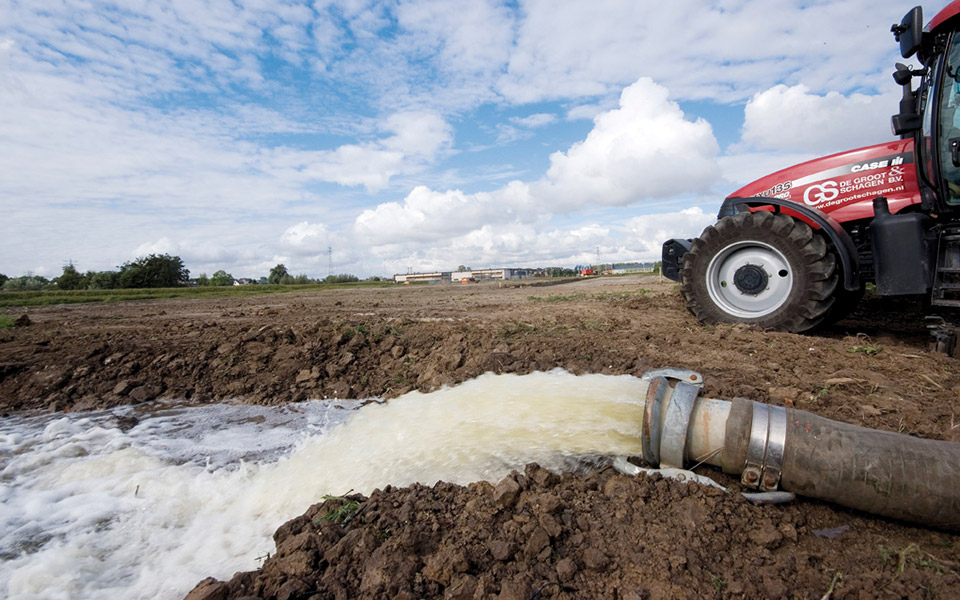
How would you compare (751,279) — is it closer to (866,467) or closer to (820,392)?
(820,392)

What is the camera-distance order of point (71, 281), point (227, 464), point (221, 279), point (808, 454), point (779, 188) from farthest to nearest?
point (221, 279), point (71, 281), point (779, 188), point (227, 464), point (808, 454)

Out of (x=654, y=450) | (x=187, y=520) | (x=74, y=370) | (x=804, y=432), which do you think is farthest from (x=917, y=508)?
(x=74, y=370)

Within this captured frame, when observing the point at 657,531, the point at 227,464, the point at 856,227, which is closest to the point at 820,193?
the point at 856,227

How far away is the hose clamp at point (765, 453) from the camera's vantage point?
7.50ft

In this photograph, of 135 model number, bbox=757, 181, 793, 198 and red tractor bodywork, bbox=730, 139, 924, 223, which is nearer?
red tractor bodywork, bbox=730, 139, 924, 223

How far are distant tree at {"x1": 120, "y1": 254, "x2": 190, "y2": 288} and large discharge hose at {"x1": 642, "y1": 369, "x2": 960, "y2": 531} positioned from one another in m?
63.6

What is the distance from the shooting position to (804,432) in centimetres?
229

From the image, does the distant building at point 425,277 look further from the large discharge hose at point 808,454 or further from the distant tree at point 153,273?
the large discharge hose at point 808,454

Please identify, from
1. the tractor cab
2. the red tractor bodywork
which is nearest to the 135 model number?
the red tractor bodywork

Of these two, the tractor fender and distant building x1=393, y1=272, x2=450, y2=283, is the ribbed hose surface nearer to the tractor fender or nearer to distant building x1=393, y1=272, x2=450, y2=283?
the tractor fender

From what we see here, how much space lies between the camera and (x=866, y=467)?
2.13 metres

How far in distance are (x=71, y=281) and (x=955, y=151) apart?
209ft

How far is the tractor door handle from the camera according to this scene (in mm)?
4562

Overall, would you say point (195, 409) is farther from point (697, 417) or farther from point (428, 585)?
point (697, 417)
